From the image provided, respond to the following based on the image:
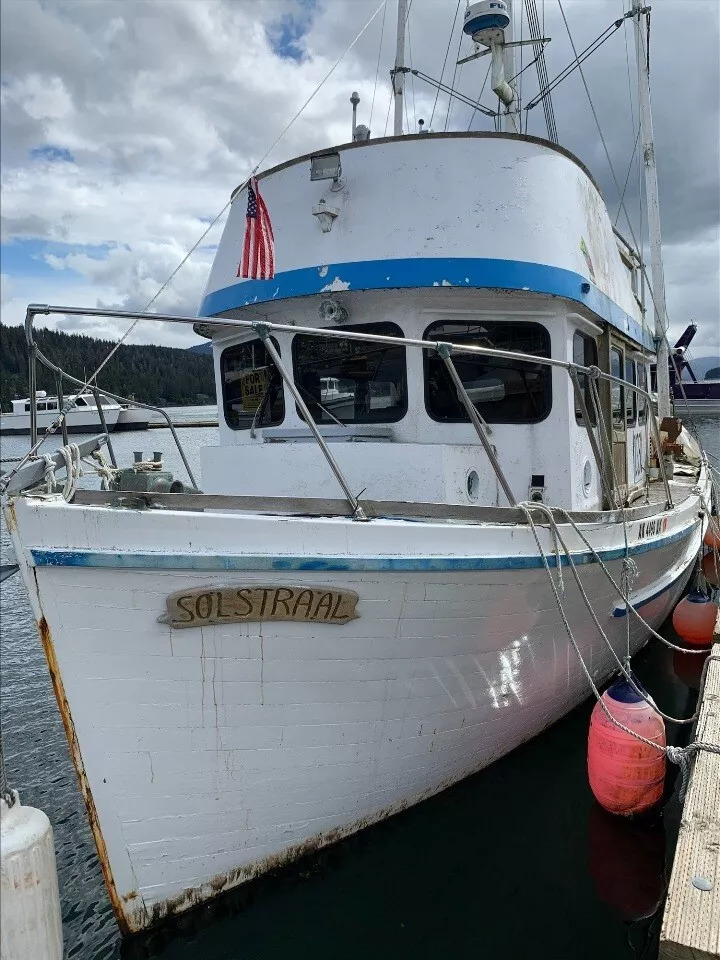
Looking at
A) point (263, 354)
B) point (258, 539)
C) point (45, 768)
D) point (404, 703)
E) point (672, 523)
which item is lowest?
point (45, 768)

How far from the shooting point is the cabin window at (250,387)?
17.9 ft

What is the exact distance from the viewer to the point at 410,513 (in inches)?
140

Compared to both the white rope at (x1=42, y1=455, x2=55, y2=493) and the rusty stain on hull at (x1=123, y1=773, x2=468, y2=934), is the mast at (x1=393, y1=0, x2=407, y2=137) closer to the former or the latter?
the white rope at (x1=42, y1=455, x2=55, y2=493)

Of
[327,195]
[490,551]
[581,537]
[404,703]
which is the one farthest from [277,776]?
[327,195]

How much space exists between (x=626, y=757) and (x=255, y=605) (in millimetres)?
2698

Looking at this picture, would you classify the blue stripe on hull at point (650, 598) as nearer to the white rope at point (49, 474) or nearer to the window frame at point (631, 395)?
the window frame at point (631, 395)

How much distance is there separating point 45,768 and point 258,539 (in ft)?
13.2

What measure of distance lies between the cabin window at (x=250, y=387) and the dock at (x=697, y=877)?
374 cm

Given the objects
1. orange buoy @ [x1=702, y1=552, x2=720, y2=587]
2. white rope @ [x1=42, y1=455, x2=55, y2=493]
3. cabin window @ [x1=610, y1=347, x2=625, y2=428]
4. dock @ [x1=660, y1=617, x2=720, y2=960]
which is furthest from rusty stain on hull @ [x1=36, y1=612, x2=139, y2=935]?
orange buoy @ [x1=702, y1=552, x2=720, y2=587]

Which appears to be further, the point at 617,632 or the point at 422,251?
the point at 617,632

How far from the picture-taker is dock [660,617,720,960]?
2803mm

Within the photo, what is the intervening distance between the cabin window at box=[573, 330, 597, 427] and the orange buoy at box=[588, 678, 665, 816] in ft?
6.77

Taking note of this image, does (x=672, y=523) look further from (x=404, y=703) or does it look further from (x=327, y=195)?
(x=327, y=195)

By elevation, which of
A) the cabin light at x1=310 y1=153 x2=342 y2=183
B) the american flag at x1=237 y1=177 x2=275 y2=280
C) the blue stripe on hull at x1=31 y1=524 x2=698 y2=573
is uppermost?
the cabin light at x1=310 y1=153 x2=342 y2=183
